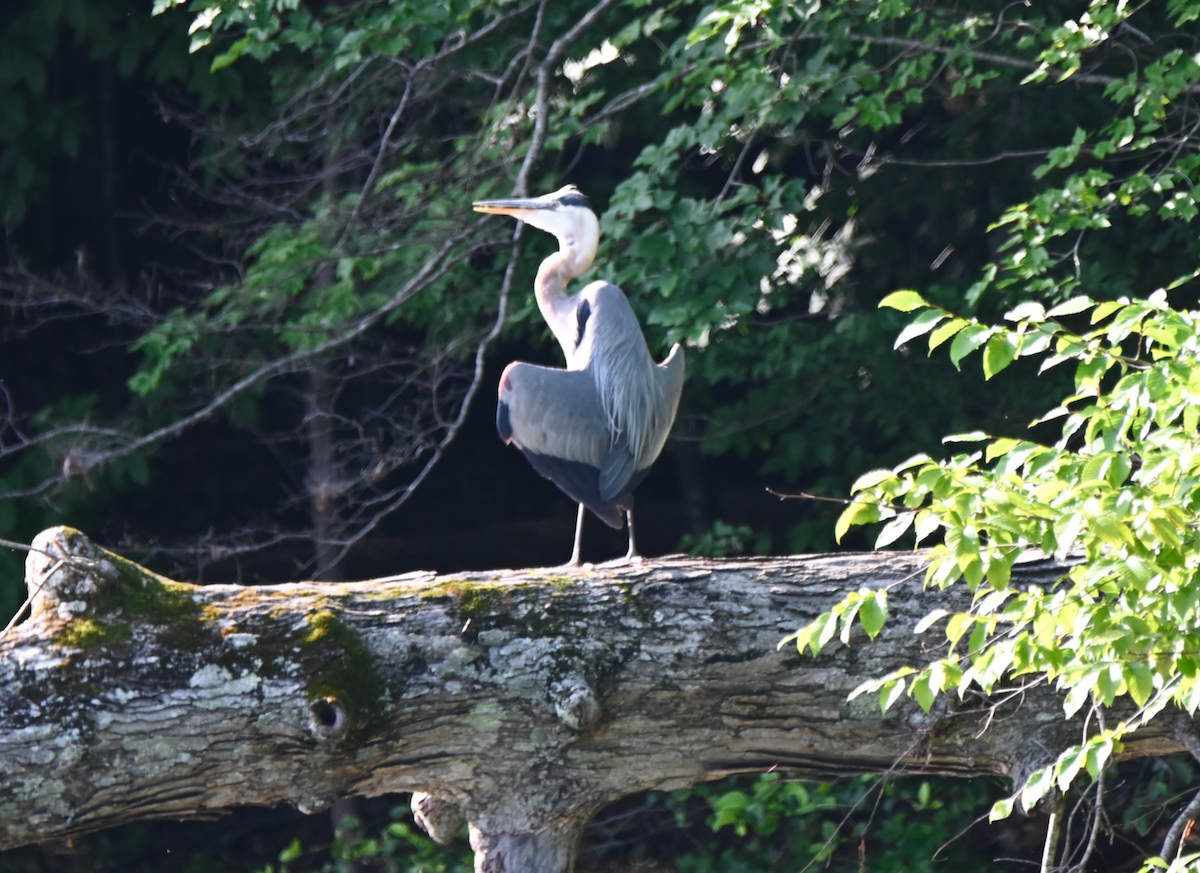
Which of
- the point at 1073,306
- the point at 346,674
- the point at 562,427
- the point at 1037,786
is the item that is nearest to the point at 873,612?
the point at 1037,786

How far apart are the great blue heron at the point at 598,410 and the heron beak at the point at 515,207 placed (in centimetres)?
4

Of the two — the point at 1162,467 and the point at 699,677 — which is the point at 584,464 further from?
the point at 1162,467

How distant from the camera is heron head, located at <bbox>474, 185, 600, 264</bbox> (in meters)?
5.04

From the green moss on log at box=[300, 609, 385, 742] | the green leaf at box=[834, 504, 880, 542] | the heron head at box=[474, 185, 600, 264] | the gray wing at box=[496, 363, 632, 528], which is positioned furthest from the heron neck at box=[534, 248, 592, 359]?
the green leaf at box=[834, 504, 880, 542]

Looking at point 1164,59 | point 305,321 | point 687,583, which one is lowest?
point 687,583

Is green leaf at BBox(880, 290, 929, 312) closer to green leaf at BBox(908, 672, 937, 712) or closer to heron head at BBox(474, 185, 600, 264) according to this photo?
green leaf at BBox(908, 672, 937, 712)

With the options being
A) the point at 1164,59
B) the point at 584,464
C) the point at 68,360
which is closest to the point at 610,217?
the point at 584,464

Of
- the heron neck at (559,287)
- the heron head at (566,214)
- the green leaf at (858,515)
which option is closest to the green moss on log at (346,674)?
the green leaf at (858,515)

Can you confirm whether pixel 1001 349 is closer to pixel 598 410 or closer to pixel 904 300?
pixel 904 300

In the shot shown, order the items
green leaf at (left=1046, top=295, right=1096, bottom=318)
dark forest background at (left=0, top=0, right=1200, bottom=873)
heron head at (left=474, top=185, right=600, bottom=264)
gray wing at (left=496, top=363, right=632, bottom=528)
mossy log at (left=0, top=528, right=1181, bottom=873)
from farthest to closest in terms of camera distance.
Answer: heron head at (left=474, top=185, right=600, bottom=264), dark forest background at (left=0, top=0, right=1200, bottom=873), gray wing at (left=496, top=363, right=632, bottom=528), mossy log at (left=0, top=528, right=1181, bottom=873), green leaf at (left=1046, top=295, right=1096, bottom=318)

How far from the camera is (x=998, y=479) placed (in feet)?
7.06

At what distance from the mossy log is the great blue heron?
131 cm

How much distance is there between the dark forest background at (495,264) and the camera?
192 inches

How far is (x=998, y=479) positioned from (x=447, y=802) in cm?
185
